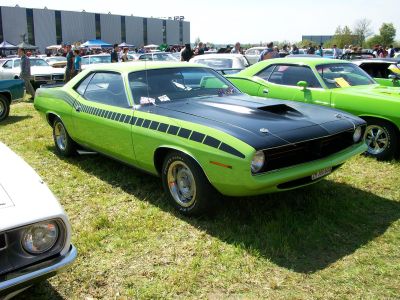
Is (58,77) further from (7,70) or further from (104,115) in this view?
(104,115)

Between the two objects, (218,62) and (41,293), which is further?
(218,62)

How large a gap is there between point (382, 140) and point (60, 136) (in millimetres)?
4656

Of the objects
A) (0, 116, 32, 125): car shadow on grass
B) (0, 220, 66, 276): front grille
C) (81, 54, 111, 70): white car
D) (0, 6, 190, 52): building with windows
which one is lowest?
(0, 116, 32, 125): car shadow on grass

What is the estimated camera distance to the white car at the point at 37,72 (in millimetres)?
13312

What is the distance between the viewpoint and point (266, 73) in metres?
7.15

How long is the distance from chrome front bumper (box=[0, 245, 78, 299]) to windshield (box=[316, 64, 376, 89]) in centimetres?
510

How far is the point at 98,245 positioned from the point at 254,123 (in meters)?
1.73

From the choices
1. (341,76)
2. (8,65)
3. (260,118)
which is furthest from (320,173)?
(8,65)

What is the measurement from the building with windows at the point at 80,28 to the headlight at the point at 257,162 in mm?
70181

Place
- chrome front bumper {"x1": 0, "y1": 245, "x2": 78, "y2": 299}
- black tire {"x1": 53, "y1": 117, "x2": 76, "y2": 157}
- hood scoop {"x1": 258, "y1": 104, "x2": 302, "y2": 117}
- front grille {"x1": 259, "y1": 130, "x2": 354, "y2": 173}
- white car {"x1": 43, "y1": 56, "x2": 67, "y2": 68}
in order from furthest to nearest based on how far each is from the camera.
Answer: white car {"x1": 43, "y1": 56, "x2": 67, "y2": 68}
black tire {"x1": 53, "y1": 117, "x2": 76, "y2": 157}
hood scoop {"x1": 258, "y1": 104, "x2": 302, "y2": 117}
front grille {"x1": 259, "y1": 130, "x2": 354, "y2": 173}
chrome front bumper {"x1": 0, "y1": 245, "x2": 78, "y2": 299}

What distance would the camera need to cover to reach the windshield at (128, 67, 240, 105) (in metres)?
4.51

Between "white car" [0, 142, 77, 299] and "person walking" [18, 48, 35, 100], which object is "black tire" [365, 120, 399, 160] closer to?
"white car" [0, 142, 77, 299]

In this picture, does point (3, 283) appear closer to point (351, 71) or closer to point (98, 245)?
point (98, 245)

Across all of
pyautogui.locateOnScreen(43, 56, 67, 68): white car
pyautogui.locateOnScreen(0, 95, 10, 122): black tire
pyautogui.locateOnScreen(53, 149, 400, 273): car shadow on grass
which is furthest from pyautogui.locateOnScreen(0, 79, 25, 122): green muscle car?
pyautogui.locateOnScreen(43, 56, 67, 68): white car
